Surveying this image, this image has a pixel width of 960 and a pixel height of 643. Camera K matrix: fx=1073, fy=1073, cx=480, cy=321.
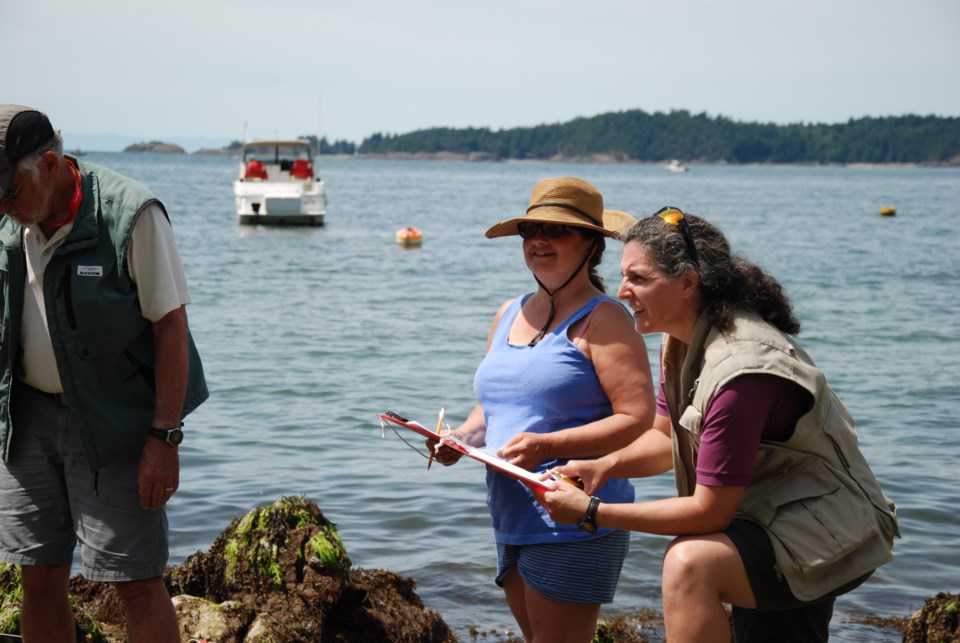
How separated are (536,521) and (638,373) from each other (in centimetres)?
59

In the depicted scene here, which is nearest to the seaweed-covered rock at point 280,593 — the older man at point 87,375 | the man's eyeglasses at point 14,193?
the older man at point 87,375

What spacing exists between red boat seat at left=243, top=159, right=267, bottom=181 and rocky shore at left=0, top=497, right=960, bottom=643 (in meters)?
35.0

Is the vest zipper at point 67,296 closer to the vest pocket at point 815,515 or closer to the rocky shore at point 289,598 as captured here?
the rocky shore at point 289,598

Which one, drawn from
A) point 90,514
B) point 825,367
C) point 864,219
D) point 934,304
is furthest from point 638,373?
point 864,219

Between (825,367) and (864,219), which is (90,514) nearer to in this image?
(825,367)

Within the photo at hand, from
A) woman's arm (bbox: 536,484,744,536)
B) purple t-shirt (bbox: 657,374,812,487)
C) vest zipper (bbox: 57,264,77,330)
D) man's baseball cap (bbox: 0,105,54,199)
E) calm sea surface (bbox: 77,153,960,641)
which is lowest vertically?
calm sea surface (bbox: 77,153,960,641)

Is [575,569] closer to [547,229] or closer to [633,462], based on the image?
[633,462]

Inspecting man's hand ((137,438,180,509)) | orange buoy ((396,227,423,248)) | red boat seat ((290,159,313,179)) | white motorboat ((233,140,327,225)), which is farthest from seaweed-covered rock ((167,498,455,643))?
red boat seat ((290,159,313,179))

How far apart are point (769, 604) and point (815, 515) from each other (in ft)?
0.97

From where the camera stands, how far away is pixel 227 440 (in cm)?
948

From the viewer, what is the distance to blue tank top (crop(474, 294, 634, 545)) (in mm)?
3492

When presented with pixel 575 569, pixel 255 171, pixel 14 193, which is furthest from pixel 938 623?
pixel 255 171

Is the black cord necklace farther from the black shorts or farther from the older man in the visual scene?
the older man

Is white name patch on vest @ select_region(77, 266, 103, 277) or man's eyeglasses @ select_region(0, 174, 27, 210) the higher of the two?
man's eyeglasses @ select_region(0, 174, 27, 210)
